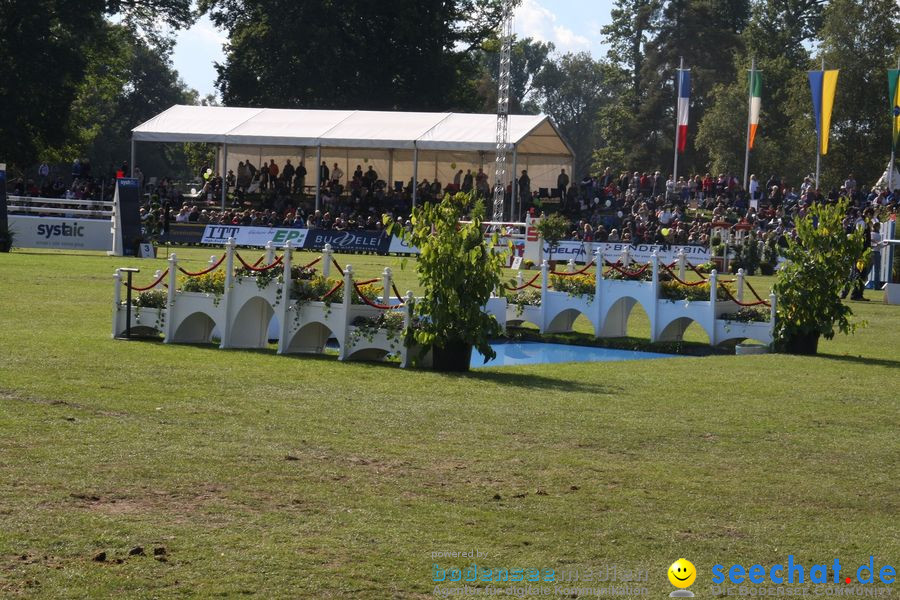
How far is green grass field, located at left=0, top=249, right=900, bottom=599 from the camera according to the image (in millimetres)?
7691

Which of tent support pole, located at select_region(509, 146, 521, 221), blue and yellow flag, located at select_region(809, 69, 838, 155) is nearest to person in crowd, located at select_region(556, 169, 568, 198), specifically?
tent support pole, located at select_region(509, 146, 521, 221)

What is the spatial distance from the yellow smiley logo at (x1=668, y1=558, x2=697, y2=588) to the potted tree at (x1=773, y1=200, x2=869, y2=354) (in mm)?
13503

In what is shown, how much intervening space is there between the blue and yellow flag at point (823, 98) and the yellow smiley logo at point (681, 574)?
46.0m

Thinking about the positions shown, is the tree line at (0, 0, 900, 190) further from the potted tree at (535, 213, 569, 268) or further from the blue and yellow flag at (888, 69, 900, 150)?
the potted tree at (535, 213, 569, 268)

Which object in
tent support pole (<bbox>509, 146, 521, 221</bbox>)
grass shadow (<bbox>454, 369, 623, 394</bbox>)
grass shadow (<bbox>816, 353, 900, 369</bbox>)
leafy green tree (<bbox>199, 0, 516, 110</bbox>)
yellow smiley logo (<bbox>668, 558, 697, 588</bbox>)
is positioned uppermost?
leafy green tree (<bbox>199, 0, 516, 110</bbox>)

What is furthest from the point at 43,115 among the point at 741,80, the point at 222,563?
the point at 222,563

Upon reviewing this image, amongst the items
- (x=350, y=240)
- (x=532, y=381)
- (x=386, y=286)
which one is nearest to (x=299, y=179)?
(x=350, y=240)

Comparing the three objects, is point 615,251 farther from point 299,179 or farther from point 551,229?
point 299,179

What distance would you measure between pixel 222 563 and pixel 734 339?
15351 mm

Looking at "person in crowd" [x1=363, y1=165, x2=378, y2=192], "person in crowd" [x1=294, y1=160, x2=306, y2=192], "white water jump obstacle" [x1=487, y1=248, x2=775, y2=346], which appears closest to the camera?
"white water jump obstacle" [x1=487, y1=248, x2=775, y2=346]

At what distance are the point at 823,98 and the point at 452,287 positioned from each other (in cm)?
3904

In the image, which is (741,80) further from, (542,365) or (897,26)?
(542,365)

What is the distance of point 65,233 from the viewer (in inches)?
1721

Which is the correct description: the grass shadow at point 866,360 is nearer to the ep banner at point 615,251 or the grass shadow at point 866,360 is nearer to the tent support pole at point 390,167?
the ep banner at point 615,251
